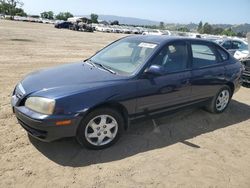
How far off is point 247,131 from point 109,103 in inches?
118

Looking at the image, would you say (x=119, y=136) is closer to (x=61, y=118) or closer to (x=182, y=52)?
(x=61, y=118)

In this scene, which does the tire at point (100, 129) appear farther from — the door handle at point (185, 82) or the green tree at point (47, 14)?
the green tree at point (47, 14)

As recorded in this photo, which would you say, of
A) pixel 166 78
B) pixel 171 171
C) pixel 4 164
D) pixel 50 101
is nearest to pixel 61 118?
pixel 50 101

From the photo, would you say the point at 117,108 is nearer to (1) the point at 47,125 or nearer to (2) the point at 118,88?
(2) the point at 118,88

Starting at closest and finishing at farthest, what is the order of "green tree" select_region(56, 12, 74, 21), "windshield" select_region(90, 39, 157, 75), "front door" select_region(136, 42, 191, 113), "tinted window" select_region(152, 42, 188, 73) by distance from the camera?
"front door" select_region(136, 42, 191, 113)
"windshield" select_region(90, 39, 157, 75)
"tinted window" select_region(152, 42, 188, 73)
"green tree" select_region(56, 12, 74, 21)

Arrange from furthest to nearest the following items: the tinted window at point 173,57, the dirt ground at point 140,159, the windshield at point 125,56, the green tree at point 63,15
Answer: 1. the green tree at point 63,15
2. the tinted window at point 173,57
3. the windshield at point 125,56
4. the dirt ground at point 140,159

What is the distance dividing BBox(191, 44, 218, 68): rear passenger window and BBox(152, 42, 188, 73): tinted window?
10.3 inches

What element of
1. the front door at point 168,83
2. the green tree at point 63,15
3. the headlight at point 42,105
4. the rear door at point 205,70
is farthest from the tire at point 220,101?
the green tree at point 63,15

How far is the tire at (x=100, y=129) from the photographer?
4.04 metres

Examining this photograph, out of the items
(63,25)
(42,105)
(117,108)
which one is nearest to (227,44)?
(117,108)

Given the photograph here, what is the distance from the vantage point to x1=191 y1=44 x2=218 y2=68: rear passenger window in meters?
5.44

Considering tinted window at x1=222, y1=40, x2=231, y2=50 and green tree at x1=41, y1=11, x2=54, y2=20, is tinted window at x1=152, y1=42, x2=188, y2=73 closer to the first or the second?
tinted window at x1=222, y1=40, x2=231, y2=50

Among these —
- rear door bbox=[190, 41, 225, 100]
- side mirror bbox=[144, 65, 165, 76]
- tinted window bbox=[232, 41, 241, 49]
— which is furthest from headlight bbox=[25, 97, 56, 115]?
tinted window bbox=[232, 41, 241, 49]

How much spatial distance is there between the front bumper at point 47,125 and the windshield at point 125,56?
1.23 m
